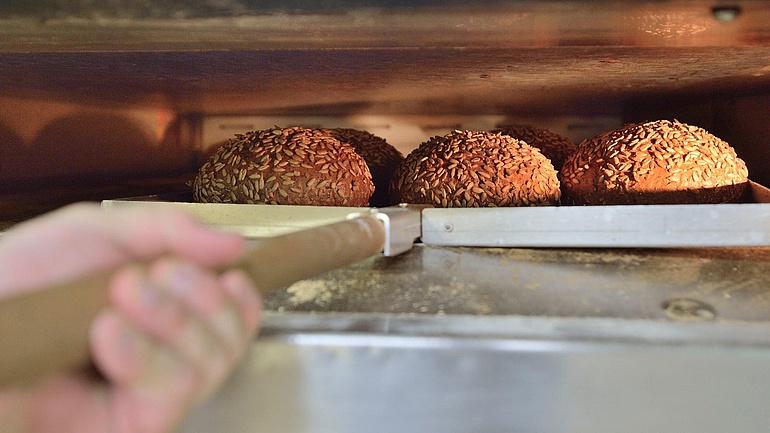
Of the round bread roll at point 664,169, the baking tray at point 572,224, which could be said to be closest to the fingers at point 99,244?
the baking tray at point 572,224

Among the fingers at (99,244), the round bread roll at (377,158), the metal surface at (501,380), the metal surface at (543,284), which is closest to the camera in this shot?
the fingers at (99,244)

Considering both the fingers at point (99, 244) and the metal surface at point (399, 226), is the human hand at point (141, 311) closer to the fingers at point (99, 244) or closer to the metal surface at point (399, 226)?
the fingers at point (99, 244)

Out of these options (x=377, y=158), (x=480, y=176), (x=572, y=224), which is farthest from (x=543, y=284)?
(x=377, y=158)

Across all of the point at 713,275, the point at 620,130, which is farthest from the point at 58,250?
the point at 620,130

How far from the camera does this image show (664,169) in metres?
1.29

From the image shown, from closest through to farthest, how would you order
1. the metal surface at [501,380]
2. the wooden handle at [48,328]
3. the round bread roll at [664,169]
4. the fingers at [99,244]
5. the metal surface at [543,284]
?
the wooden handle at [48,328] < the fingers at [99,244] < the metal surface at [501,380] < the metal surface at [543,284] < the round bread roll at [664,169]

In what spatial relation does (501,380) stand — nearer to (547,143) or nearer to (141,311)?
(141,311)

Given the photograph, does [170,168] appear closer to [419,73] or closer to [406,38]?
[419,73]

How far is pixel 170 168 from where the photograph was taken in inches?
94.7

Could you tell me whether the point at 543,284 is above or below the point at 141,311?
below

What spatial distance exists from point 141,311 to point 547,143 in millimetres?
1666

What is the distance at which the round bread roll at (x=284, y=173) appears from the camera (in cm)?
132

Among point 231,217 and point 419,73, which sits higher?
point 419,73

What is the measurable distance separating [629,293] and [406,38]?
54 centimetres
